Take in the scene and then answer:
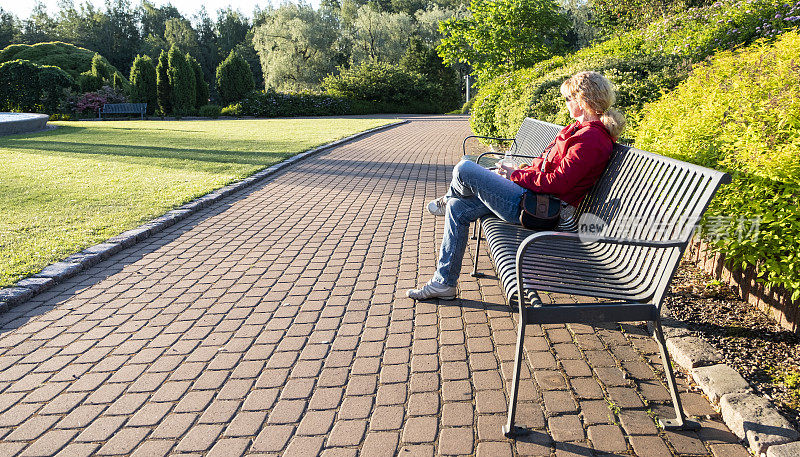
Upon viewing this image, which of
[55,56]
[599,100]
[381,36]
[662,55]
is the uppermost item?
[381,36]

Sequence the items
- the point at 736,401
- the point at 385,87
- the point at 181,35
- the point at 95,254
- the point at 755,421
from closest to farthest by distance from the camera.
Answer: the point at 755,421 → the point at 736,401 → the point at 95,254 → the point at 385,87 → the point at 181,35

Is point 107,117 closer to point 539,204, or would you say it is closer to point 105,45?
point 539,204

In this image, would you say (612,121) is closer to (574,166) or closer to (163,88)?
(574,166)

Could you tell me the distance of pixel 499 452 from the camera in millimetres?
2340

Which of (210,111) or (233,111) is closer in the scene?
(210,111)

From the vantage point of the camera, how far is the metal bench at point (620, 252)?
246cm

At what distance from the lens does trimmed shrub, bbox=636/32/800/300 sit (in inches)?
119

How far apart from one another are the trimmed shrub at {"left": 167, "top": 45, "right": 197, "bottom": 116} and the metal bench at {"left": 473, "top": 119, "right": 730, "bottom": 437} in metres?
32.1

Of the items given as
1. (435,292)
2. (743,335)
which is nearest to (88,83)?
(435,292)

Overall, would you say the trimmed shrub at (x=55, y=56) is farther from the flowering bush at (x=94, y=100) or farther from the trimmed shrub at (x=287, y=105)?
the trimmed shrub at (x=287, y=105)

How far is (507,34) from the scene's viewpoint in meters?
14.6

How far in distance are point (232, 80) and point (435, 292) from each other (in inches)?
1326

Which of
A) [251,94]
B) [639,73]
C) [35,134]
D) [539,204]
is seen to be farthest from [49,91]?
[539,204]

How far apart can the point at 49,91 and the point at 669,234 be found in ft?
107
